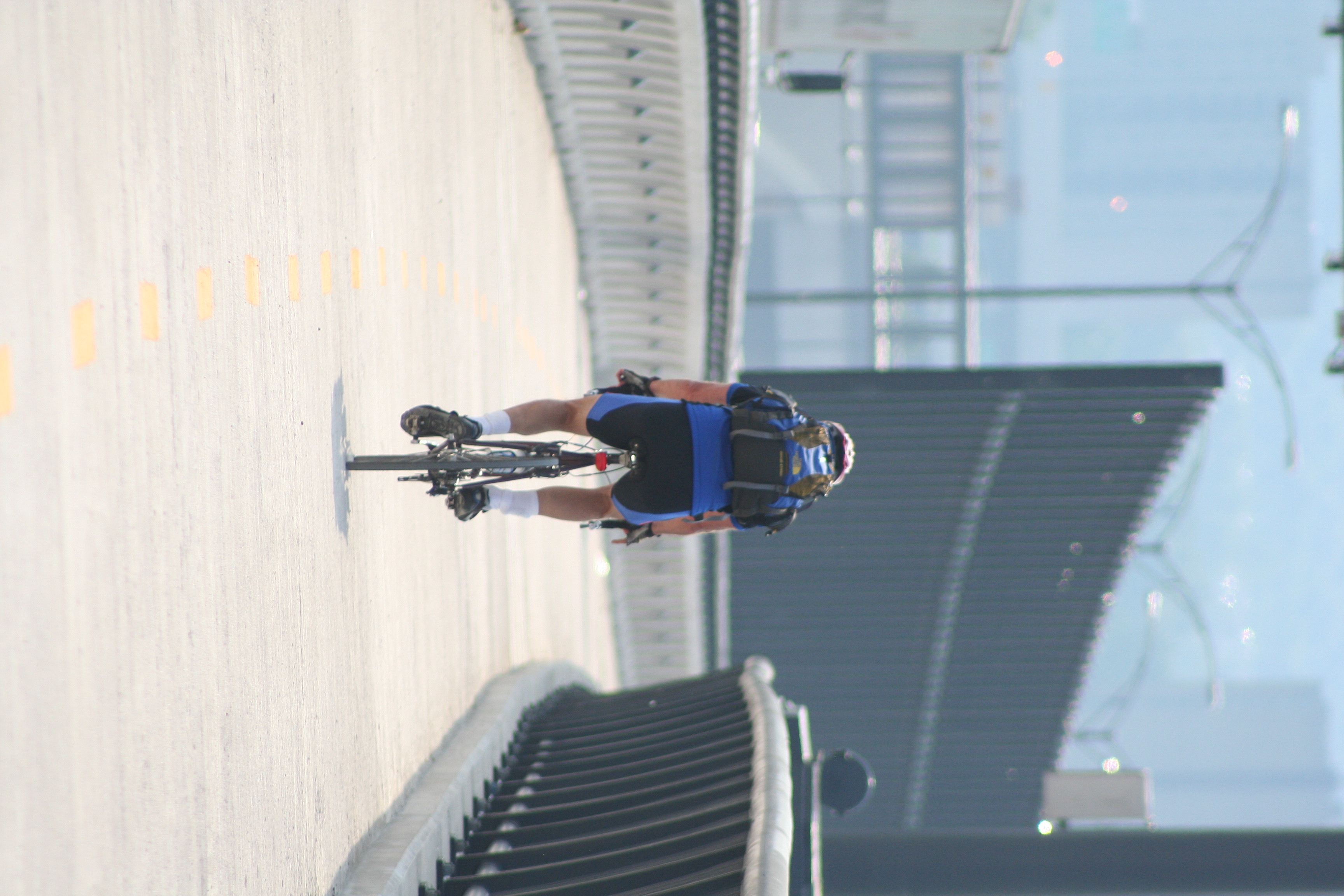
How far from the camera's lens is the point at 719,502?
15.9 feet

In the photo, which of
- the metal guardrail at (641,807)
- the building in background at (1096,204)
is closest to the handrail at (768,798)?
the metal guardrail at (641,807)

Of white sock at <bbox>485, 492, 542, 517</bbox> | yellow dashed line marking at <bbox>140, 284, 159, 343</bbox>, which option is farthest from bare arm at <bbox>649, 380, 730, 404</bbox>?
yellow dashed line marking at <bbox>140, 284, 159, 343</bbox>

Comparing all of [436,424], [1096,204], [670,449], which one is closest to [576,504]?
[670,449]

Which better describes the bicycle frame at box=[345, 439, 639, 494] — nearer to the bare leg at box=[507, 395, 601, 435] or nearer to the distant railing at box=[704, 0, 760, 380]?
the bare leg at box=[507, 395, 601, 435]

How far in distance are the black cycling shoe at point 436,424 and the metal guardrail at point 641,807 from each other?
1715 mm

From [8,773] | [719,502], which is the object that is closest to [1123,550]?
[719,502]

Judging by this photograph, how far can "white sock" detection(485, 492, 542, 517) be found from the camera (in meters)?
4.49

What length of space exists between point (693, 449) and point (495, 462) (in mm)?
785

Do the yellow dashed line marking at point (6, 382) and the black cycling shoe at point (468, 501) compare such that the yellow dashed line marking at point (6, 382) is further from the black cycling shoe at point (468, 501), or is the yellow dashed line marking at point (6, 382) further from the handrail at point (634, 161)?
the handrail at point (634, 161)

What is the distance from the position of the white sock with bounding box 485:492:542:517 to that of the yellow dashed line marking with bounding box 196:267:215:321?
4.36ft

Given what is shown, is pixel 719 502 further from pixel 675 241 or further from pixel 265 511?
pixel 675 241

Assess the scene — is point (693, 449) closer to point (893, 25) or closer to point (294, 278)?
point (294, 278)

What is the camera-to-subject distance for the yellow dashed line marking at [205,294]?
10.4 ft

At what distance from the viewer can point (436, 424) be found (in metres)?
4.09
